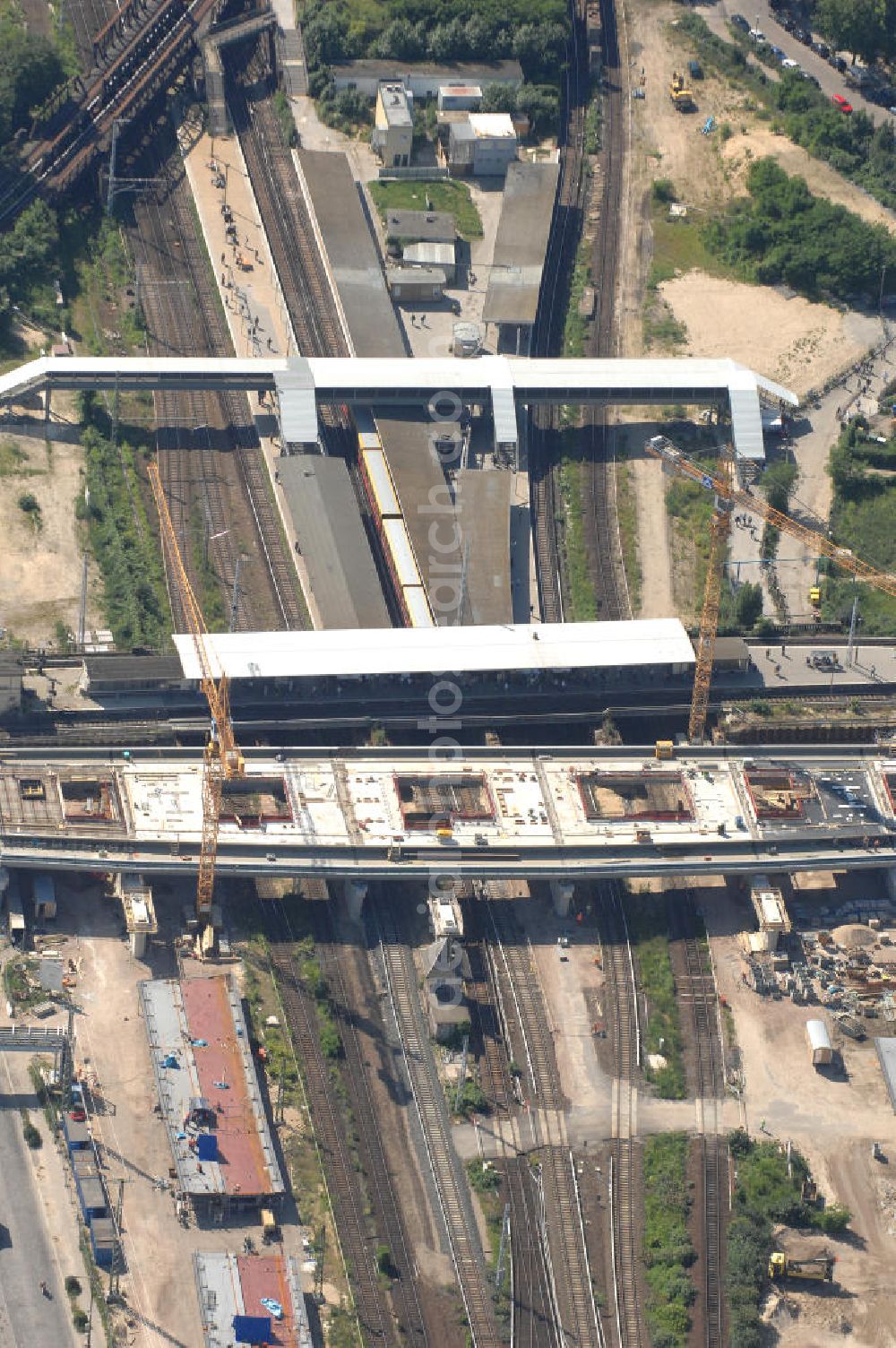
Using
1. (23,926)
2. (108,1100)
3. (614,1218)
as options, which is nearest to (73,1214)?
(108,1100)

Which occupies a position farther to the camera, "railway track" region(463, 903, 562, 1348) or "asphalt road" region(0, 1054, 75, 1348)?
"railway track" region(463, 903, 562, 1348)

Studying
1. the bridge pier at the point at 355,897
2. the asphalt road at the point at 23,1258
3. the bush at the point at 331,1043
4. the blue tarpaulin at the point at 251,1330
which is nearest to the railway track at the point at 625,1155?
the bridge pier at the point at 355,897

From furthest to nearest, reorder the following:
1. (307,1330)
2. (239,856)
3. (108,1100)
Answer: (239,856) → (108,1100) → (307,1330)

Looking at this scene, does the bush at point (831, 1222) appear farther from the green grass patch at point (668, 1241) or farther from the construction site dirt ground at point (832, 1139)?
the green grass patch at point (668, 1241)

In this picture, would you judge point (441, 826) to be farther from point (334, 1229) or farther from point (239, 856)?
point (334, 1229)

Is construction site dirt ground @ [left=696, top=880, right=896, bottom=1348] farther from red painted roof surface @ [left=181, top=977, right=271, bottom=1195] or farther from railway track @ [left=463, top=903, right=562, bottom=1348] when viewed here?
red painted roof surface @ [left=181, top=977, right=271, bottom=1195]

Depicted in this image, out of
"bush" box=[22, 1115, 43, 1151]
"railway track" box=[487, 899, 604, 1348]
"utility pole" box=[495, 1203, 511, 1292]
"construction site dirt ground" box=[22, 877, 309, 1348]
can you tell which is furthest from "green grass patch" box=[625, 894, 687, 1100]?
"bush" box=[22, 1115, 43, 1151]
